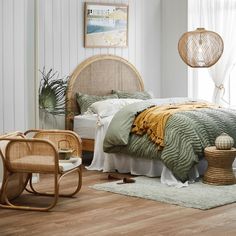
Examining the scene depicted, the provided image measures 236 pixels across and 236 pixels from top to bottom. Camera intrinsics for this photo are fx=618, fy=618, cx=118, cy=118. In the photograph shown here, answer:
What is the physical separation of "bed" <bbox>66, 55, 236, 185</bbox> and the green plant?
0.11 m

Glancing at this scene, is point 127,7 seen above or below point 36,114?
above

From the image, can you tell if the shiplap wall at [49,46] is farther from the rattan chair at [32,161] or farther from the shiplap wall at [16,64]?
the rattan chair at [32,161]

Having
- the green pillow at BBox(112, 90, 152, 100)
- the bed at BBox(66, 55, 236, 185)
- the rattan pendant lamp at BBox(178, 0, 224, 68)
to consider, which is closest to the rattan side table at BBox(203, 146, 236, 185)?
the bed at BBox(66, 55, 236, 185)

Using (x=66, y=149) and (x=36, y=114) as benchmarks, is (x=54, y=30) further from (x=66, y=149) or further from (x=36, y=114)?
(x=66, y=149)

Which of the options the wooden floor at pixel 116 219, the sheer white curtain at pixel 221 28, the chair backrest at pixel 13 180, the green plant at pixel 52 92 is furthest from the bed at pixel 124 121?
the chair backrest at pixel 13 180

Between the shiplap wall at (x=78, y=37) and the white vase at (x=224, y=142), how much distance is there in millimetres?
2657

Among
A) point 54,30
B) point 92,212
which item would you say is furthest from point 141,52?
point 92,212

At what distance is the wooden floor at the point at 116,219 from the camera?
4492 millimetres

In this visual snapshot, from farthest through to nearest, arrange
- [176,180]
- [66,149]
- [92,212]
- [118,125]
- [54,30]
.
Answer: [54,30] → [118,125] → [176,180] → [66,149] → [92,212]

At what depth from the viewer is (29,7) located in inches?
248

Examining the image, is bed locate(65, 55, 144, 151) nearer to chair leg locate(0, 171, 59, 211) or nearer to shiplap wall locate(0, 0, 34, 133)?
shiplap wall locate(0, 0, 34, 133)

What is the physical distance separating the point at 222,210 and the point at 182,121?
1.41 meters

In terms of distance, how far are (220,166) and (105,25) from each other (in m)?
3.09

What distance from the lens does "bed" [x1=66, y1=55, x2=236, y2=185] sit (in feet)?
20.7
